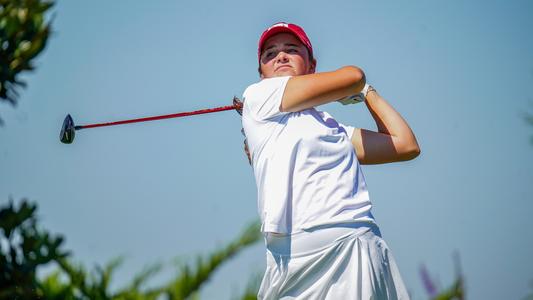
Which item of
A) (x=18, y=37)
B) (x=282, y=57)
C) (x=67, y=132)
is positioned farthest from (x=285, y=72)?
(x=18, y=37)

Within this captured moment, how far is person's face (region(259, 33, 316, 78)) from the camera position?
3.36 m

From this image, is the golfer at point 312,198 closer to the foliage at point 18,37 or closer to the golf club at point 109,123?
the golf club at point 109,123

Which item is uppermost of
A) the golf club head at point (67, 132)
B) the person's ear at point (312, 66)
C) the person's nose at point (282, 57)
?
the person's nose at point (282, 57)

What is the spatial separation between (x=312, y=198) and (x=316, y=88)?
492mm

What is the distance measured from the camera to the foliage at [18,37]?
1.88 metres

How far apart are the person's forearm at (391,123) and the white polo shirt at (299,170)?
1.68 ft

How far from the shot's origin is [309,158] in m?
2.87

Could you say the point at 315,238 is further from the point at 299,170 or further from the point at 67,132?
the point at 67,132

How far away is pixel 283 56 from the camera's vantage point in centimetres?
339

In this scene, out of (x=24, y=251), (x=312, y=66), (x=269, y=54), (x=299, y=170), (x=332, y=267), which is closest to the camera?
(x=24, y=251)

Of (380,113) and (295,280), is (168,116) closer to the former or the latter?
(380,113)

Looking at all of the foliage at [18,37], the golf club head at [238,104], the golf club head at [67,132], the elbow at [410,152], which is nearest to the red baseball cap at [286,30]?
the golf club head at [238,104]

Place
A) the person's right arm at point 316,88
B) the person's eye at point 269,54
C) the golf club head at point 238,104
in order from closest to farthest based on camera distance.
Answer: the person's right arm at point 316,88 → the person's eye at point 269,54 → the golf club head at point 238,104

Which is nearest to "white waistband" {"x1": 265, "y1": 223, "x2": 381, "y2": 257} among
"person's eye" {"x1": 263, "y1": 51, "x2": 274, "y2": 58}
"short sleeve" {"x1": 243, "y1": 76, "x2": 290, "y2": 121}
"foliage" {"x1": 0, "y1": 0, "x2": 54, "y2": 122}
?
"short sleeve" {"x1": 243, "y1": 76, "x2": 290, "y2": 121}
